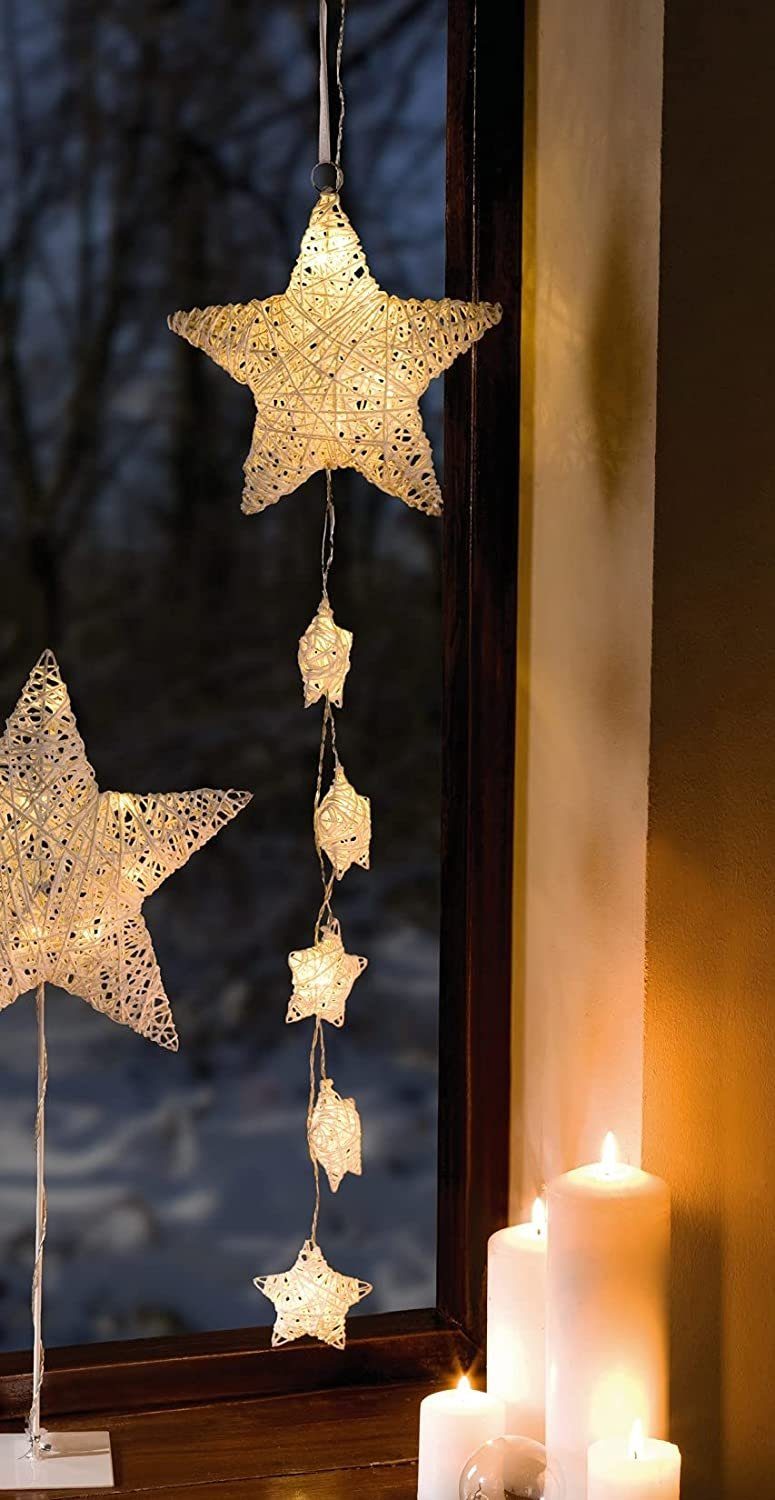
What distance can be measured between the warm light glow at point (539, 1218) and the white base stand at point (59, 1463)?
42cm

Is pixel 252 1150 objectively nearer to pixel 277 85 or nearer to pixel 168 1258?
pixel 168 1258

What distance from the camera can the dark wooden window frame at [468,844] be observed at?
5.24 feet

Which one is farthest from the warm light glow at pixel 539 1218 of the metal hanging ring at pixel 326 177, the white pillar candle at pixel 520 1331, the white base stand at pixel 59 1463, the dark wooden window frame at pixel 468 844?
the metal hanging ring at pixel 326 177

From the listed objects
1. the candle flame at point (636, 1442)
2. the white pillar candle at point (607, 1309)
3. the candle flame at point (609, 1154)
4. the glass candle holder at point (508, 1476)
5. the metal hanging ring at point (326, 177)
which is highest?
the metal hanging ring at point (326, 177)

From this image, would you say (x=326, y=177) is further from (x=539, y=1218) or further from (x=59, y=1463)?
(x=59, y=1463)

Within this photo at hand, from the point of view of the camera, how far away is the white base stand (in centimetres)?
142

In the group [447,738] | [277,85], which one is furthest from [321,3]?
[447,738]

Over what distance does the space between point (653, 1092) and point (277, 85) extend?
975 millimetres

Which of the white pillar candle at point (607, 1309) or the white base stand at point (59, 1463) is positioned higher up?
the white pillar candle at point (607, 1309)

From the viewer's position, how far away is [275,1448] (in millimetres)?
1507

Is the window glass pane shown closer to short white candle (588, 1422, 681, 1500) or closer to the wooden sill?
the wooden sill

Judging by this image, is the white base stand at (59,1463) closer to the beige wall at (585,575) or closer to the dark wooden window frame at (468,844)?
the dark wooden window frame at (468,844)

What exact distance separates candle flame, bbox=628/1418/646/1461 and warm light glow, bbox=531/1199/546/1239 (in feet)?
0.74

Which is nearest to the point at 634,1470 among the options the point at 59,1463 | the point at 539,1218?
the point at 539,1218
